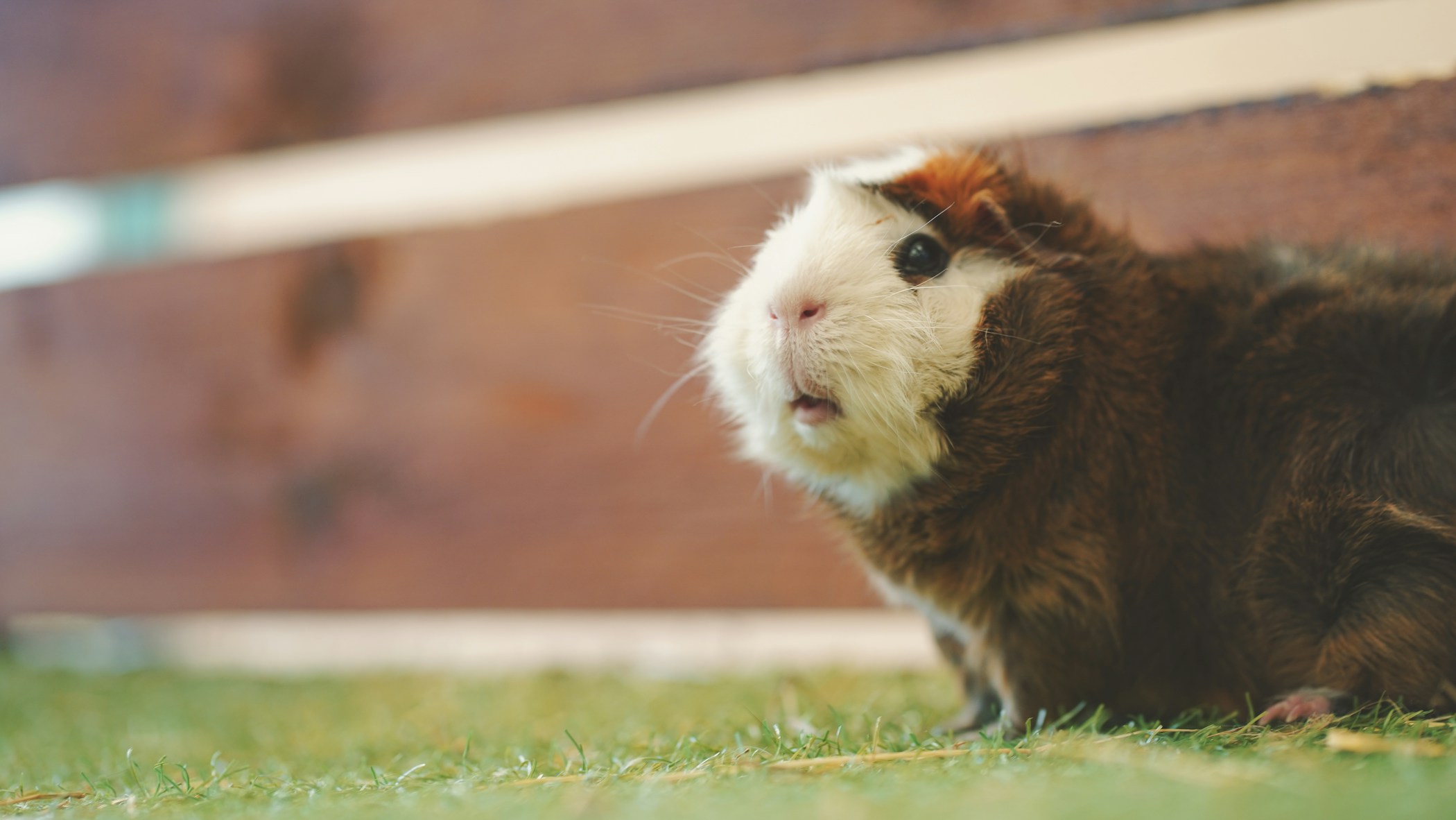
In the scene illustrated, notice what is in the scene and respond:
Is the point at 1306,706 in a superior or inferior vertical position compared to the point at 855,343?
inferior

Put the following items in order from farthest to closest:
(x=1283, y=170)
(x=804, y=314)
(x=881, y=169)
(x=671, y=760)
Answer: (x=1283, y=170), (x=881, y=169), (x=804, y=314), (x=671, y=760)

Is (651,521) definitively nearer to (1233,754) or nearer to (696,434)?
(696,434)

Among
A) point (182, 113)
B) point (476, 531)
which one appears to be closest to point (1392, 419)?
point (476, 531)

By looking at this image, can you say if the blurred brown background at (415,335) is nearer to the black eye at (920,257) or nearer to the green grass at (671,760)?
the green grass at (671,760)

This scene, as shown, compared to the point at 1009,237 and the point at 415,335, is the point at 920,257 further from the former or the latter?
the point at 415,335

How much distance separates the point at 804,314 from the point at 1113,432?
0.39 metres

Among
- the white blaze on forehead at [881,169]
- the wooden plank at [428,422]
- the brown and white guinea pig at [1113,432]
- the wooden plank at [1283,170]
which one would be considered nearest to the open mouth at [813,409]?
the brown and white guinea pig at [1113,432]

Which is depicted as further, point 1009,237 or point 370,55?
point 370,55

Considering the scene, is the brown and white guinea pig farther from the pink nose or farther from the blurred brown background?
the blurred brown background

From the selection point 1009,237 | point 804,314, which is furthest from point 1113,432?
point 804,314

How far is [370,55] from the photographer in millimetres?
2246

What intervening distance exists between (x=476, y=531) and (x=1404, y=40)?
6.25 feet

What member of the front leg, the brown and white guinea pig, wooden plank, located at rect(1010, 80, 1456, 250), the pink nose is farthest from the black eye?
the front leg

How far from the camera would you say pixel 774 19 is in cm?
193
